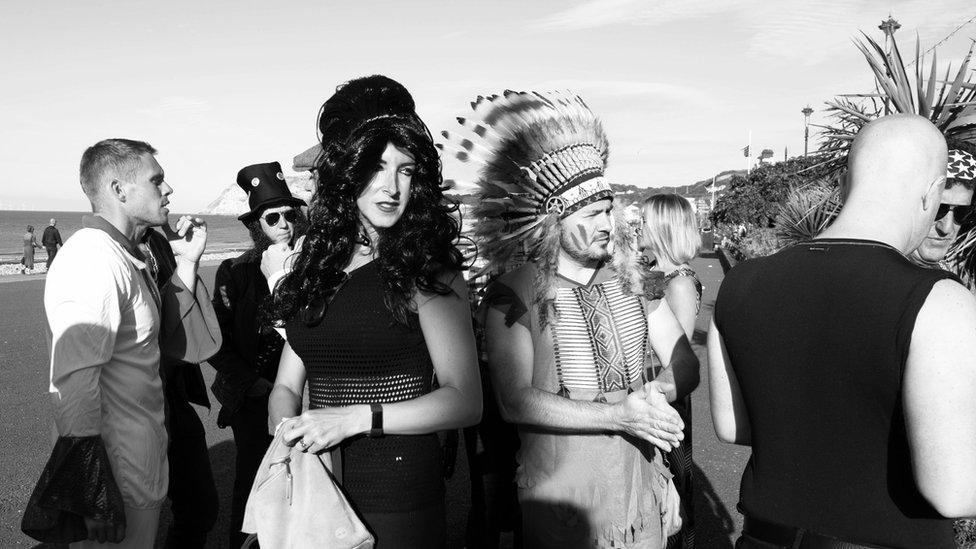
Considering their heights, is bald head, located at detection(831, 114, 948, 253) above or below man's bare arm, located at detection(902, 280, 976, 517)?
above

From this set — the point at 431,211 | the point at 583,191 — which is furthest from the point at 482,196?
the point at 431,211

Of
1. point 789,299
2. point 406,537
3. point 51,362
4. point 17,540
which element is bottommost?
point 17,540

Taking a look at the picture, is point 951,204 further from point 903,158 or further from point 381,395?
point 381,395

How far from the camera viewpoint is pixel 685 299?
3.92m

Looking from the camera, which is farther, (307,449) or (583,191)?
(583,191)

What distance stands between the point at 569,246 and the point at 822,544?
1261 mm

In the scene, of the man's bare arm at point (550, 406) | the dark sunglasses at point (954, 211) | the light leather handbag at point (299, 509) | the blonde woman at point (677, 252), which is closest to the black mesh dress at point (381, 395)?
the light leather handbag at point (299, 509)

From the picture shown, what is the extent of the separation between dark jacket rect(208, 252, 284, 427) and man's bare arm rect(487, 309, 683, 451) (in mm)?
1608

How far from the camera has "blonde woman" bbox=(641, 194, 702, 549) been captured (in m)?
3.87

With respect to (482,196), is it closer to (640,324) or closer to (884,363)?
(640,324)

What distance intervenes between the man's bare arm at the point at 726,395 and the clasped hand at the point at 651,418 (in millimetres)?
130

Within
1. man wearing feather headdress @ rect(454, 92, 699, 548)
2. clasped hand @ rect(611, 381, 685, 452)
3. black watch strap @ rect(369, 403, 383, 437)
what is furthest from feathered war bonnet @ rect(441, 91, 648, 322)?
black watch strap @ rect(369, 403, 383, 437)

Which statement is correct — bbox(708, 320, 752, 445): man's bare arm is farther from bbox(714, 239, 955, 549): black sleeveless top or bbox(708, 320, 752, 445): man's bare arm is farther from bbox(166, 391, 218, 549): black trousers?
bbox(166, 391, 218, 549): black trousers

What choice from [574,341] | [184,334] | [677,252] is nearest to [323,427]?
[574,341]
